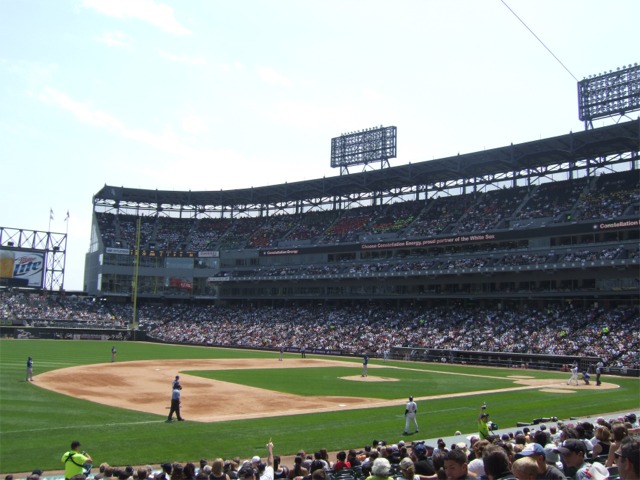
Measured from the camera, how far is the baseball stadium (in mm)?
22609

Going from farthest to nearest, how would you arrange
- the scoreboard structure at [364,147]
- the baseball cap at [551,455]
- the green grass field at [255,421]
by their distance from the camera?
the scoreboard structure at [364,147]
the green grass field at [255,421]
the baseball cap at [551,455]

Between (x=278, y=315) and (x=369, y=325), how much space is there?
16.0 meters

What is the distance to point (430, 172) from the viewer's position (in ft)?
237

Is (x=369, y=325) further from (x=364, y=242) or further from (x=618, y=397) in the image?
(x=618, y=397)

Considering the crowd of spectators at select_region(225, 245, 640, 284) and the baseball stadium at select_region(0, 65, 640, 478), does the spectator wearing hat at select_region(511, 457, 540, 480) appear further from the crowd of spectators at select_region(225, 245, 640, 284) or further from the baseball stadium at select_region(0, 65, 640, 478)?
the crowd of spectators at select_region(225, 245, 640, 284)

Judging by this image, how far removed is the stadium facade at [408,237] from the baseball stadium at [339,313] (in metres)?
0.27

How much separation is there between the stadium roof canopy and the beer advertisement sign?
53.6ft

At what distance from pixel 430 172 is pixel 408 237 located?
853 cm

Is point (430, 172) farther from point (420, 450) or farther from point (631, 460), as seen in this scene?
point (631, 460)

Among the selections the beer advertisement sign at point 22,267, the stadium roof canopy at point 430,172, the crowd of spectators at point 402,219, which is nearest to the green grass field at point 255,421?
the crowd of spectators at point 402,219

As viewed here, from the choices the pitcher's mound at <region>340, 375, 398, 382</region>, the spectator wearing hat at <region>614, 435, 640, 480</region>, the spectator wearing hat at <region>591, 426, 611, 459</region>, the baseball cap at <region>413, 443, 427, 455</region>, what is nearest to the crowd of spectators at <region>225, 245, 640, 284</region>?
the pitcher's mound at <region>340, 375, 398, 382</region>

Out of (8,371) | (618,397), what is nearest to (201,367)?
(8,371)

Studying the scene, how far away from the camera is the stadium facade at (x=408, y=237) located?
57.0 meters

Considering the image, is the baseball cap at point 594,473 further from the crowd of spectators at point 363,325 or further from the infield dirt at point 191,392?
the crowd of spectators at point 363,325
